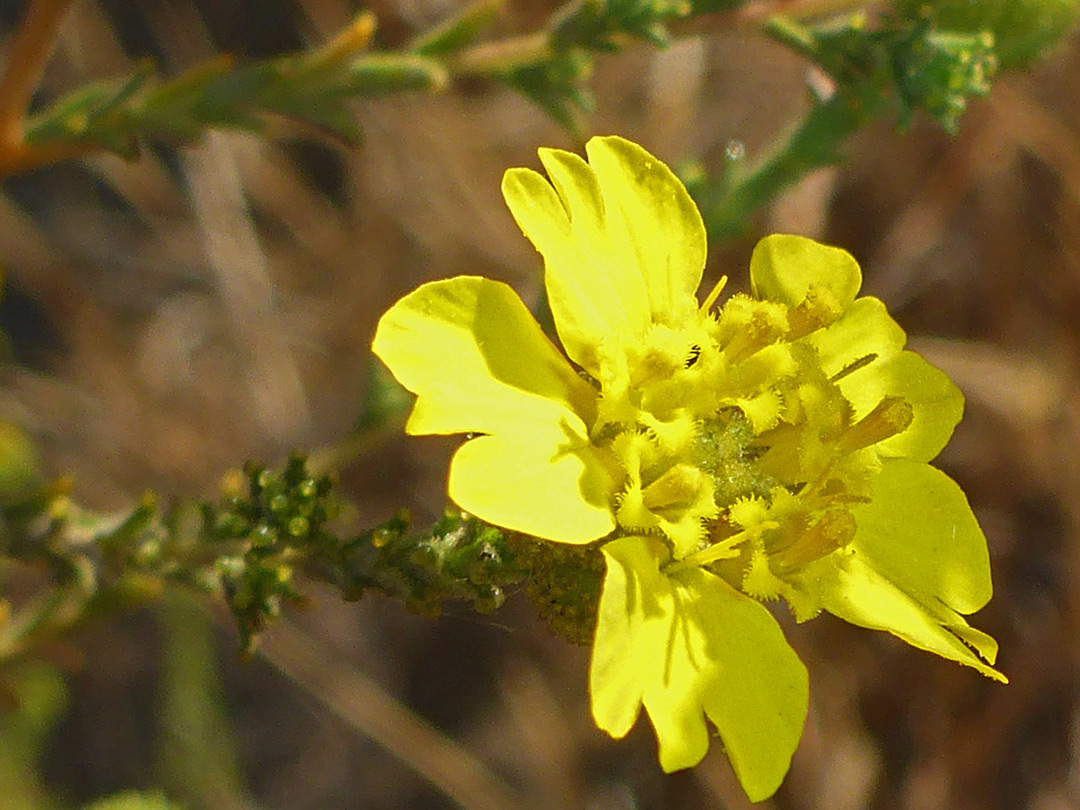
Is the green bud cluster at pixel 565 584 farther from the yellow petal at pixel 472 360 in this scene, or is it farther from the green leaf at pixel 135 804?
the green leaf at pixel 135 804

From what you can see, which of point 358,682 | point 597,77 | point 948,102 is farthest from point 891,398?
point 597,77

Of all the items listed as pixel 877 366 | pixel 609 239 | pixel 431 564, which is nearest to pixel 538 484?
Result: pixel 431 564

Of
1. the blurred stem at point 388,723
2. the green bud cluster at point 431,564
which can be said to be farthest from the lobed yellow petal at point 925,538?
the blurred stem at point 388,723

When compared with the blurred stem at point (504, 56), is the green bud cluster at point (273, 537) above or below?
below

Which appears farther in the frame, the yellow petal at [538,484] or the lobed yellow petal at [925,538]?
the lobed yellow petal at [925,538]

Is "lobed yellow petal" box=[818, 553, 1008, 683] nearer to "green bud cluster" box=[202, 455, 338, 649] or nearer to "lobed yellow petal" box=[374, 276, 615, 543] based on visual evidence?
"lobed yellow petal" box=[374, 276, 615, 543]

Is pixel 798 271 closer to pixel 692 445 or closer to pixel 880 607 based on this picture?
pixel 692 445
